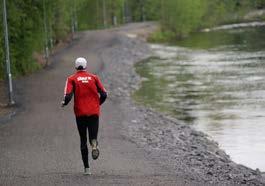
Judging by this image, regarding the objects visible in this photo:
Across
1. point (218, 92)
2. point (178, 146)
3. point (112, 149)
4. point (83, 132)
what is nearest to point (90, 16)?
point (218, 92)

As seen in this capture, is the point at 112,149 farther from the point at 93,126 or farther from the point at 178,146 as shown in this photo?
the point at 93,126

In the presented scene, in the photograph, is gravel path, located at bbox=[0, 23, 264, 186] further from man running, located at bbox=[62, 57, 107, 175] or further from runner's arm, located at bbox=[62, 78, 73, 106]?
runner's arm, located at bbox=[62, 78, 73, 106]

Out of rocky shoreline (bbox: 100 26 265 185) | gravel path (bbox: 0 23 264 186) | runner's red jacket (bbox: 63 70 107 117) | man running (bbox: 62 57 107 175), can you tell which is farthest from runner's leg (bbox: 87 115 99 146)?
rocky shoreline (bbox: 100 26 265 185)

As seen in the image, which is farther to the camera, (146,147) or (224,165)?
(146,147)

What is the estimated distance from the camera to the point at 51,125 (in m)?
21.2

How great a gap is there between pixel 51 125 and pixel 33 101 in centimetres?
600

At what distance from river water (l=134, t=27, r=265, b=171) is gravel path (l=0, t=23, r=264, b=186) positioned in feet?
3.65

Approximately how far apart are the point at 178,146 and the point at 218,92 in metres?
16.5

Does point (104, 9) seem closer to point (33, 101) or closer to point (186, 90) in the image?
point (186, 90)

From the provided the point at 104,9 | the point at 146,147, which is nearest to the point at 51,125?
the point at 146,147

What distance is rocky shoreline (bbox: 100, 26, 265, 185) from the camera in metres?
14.3

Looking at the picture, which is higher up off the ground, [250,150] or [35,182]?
[35,182]

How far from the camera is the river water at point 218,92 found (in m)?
22.6

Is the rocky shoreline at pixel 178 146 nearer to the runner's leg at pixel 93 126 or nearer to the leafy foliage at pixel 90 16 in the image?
the runner's leg at pixel 93 126
